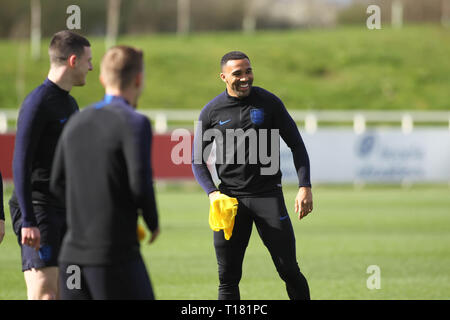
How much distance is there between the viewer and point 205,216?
1722cm

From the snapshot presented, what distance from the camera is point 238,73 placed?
21.5 feet

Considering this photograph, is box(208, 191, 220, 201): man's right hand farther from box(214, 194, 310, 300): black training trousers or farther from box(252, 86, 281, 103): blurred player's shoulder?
box(252, 86, 281, 103): blurred player's shoulder

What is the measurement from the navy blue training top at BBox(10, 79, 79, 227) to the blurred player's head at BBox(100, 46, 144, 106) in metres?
1.19

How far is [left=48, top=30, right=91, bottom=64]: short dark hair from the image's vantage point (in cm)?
552

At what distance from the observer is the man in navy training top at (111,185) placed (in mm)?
4203

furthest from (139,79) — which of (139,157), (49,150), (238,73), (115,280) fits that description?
(238,73)

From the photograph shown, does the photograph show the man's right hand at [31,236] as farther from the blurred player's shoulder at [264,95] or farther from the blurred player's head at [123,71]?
the blurred player's shoulder at [264,95]

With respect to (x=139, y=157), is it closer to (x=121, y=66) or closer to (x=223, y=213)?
(x=121, y=66)

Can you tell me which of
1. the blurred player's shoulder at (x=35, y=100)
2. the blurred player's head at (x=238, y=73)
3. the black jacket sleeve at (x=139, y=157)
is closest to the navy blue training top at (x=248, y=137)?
the blurred player's head at (x=238, y=73)

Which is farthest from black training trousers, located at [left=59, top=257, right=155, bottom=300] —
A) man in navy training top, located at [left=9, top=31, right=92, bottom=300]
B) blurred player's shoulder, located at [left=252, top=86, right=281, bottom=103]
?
blurred player's shoulder, located at [left=252, top=86, right=281, bottom=103]

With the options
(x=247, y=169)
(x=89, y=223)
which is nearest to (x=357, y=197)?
(x=247, y=169)
